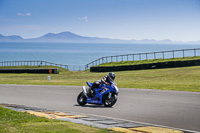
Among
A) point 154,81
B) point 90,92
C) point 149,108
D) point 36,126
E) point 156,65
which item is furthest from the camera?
point 156,65

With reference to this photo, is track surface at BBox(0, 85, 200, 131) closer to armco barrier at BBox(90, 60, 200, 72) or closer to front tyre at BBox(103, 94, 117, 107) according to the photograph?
front tyre at BBox(103, 94, 117, 107)

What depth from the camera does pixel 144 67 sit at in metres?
Answer: 43.4

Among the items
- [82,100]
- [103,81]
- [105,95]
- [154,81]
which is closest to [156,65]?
[154,81]

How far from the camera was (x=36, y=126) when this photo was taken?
28.8 feet

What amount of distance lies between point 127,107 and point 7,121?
5.64 meters

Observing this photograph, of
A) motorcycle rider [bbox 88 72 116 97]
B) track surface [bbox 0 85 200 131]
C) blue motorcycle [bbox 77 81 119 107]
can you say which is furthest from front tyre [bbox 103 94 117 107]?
motorcycle rider [bbox 88 72 116 97]

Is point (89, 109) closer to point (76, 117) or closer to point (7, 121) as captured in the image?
point (76, 117)

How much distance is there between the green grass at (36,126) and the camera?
8281 mm

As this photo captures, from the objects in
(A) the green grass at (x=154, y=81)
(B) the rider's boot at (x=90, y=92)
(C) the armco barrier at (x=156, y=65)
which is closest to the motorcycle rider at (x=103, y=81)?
(B) the rider's boot at (x=90, y=92)

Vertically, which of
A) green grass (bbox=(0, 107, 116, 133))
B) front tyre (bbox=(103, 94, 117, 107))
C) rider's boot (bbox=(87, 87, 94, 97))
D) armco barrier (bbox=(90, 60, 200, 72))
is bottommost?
green grass (bbox=(0, 107, 116, 133))

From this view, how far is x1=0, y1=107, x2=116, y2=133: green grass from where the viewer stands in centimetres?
828

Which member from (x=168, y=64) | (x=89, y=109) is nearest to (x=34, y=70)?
(x=168, y=64)

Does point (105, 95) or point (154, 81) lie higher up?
point (154, 81)

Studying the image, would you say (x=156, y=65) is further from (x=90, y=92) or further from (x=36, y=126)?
(x=36, y=126)
